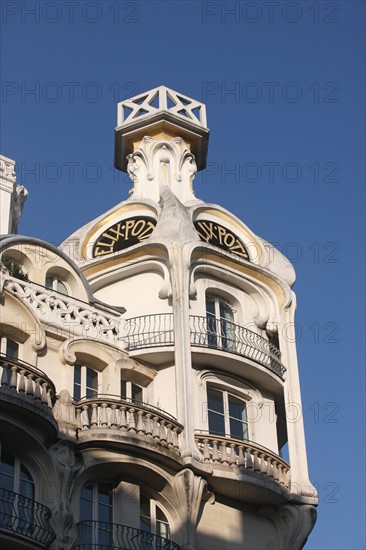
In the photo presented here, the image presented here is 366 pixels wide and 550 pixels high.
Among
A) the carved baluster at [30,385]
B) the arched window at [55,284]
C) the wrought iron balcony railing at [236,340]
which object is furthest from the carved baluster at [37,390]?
the wrought iron balcony railing at [236,340]

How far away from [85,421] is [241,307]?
7816 millimetres

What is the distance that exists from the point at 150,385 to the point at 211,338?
2.23 m

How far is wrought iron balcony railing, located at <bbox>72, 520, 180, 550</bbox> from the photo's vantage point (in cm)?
3112

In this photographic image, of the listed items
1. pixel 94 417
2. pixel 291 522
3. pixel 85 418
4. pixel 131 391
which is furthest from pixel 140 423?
pixel 291 522

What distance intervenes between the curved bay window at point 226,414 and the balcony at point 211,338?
47.2 inches

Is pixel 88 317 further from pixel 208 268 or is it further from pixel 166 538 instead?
pixel 166 538

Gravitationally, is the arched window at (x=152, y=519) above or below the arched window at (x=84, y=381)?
below

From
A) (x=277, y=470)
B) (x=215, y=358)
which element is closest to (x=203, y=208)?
(x=215, y=358)

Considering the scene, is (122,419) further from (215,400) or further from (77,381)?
(215,400)

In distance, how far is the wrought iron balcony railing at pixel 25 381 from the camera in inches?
1225

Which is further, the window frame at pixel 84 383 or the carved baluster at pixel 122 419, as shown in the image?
the window frame at pixel 84 383

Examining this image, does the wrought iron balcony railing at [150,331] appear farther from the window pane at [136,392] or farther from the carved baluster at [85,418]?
the carved baluster at [85,418]

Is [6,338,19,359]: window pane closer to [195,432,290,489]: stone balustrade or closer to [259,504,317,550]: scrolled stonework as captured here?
[195,432,290,489]: stone balustrade

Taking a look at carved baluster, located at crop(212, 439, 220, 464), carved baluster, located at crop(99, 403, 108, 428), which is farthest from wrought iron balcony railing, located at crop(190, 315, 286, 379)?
carved baluster, located at crop(99, 403, 108, 428)
